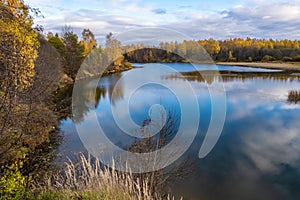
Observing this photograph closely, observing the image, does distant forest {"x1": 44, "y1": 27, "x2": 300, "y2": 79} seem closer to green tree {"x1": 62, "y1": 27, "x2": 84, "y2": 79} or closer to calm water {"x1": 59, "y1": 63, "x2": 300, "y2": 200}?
green tree {"x1": 62, "y1": 27, "x2": 84, "y2": 79}

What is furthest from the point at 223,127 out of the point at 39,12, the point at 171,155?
the point at 39,12

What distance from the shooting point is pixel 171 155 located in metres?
7.14

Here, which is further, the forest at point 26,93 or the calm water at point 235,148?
the calm water at point 235,148

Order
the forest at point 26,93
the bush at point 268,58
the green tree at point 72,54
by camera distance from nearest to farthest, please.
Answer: the forest at point 26,93
the green tree at point 72,54
the bush at point 268,58

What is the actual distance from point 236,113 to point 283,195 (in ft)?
24.3

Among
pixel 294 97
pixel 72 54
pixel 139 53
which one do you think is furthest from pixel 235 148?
pixel 72 54

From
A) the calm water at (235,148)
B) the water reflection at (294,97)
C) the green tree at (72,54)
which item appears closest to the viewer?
the calm water at (235,148)

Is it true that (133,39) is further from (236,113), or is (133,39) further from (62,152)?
(236,113)

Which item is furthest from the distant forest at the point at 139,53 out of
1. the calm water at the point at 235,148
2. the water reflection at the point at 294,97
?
the water reflection at the point at 294,97

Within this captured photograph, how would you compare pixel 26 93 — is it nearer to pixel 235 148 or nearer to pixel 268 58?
pixel 235 148

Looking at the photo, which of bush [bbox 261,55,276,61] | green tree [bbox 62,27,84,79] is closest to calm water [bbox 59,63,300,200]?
green tree [bbox 62,27,84,79]

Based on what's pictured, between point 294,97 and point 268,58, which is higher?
point 268,58

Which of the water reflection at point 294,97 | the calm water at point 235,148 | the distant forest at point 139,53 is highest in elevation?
the distant forest at point 139,53

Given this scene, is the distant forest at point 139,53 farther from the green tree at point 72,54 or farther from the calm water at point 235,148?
the calm water at point 235,148
